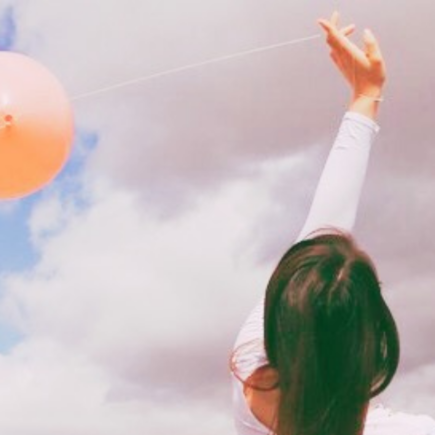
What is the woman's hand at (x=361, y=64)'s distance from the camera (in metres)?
2.83

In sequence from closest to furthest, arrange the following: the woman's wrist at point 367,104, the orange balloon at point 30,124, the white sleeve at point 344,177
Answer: the white sleeve at point 344,177 < the woman's wrist at point 367,104 < the orange balloon at point 30,124

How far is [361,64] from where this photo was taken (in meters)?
2.86

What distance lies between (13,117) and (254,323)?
226 inches

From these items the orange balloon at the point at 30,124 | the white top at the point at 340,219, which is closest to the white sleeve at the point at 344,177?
the white top at the point at 340,219

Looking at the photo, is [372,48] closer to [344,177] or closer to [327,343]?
[344,177]

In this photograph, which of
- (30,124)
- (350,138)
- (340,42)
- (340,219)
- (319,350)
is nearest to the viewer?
(319,350)

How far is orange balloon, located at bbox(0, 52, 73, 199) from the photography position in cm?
766

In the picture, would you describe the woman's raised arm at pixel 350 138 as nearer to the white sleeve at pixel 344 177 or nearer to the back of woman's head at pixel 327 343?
the white sleeve at pixel 344 177

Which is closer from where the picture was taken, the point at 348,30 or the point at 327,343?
the point at 327,343

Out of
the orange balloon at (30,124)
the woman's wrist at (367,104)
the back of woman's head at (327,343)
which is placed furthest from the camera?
the orange balloon at (30,124)

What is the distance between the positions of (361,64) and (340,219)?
564 millimetres

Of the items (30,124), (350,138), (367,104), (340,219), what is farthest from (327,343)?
(30,124)

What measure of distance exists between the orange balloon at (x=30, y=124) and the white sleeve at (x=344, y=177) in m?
5.21

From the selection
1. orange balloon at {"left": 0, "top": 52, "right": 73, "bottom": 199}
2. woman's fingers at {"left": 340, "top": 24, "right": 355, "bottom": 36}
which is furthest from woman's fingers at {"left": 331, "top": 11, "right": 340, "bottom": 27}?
orange balloon at {"left": 0, "top": 52, "right": 73, "bottom": 199}
